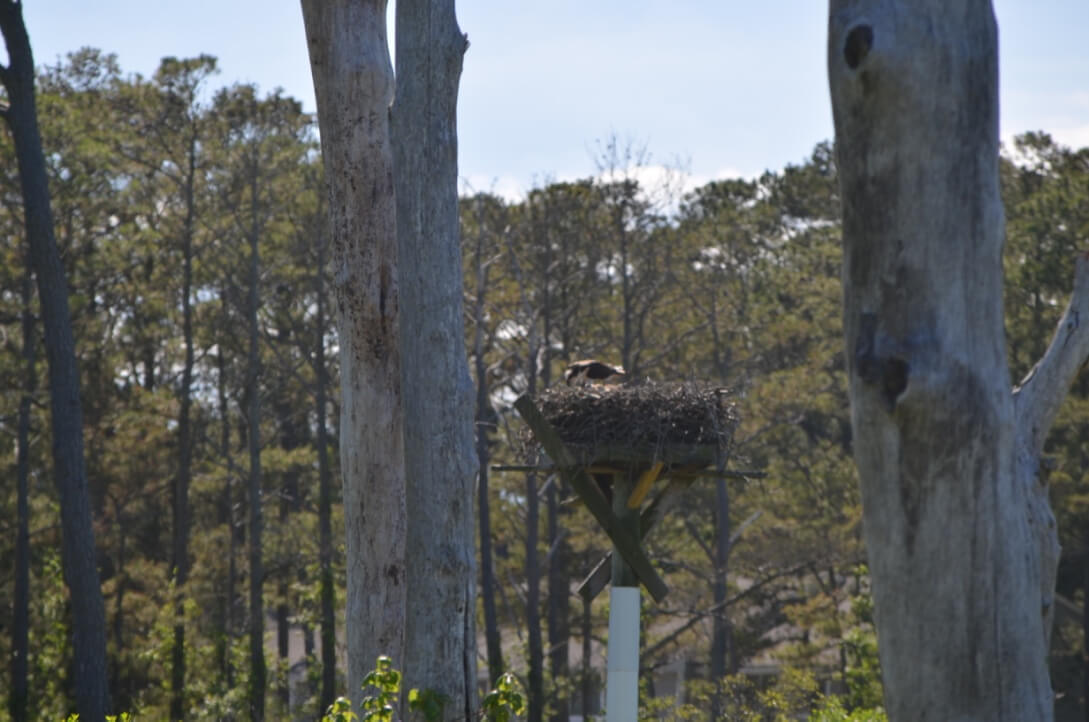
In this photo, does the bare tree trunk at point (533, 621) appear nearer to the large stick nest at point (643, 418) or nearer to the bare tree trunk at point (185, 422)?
the bare tree trunk at point (185, 422)

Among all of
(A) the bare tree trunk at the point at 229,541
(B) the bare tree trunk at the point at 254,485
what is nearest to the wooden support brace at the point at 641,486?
(B) the bare tree trunk at the point at 254,485

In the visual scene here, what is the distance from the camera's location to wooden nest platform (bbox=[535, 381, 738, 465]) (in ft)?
26.6

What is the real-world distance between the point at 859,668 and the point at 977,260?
2065cm

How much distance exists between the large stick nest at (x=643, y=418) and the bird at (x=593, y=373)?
1.56ft

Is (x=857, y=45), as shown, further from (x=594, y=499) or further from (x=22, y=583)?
(x=22, y=583)

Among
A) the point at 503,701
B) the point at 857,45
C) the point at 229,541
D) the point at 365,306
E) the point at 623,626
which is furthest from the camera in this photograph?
the point at 229,541

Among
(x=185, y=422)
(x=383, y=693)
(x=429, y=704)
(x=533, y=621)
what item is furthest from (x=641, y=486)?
(x=185, y=422)

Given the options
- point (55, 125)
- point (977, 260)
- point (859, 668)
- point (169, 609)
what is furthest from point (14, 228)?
point (977, 260)

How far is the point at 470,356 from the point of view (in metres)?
26.1

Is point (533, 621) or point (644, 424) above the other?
point (644, 424)

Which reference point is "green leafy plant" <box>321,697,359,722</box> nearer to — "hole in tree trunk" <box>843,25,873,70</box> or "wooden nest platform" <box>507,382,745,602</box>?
"hole in tree trunk" <box>843,25,873,70</box>

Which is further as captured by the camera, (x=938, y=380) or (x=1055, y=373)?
(x=1055, y=373)

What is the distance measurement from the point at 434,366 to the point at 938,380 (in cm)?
408

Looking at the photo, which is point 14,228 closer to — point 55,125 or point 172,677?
point 55,125
